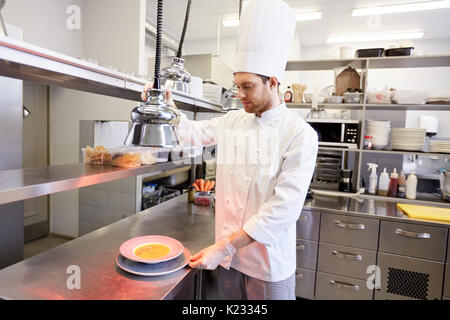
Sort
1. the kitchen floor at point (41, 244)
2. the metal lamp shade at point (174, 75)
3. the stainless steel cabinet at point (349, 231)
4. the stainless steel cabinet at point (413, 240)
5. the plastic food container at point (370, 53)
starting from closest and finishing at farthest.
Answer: the metal lamp shade at point (174, 75), the stainless steel cabinet at point (413, 240), the stainless steel cabinet at point (349, 231), the plastic food container at point (370, 53), the kitchen floor at point (41, 244)

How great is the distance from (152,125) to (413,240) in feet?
7.04

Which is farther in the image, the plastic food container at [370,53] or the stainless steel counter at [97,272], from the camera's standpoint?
the plastic food container at [370,53]

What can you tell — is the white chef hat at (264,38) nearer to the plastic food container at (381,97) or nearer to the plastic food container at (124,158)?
the plastic food container at (124,158)

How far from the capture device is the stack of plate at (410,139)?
250 centimetres

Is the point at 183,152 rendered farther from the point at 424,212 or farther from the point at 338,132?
the point at 424,212

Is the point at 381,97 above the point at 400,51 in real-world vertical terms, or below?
below

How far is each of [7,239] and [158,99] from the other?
1557mm

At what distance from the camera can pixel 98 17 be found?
3.24 meters

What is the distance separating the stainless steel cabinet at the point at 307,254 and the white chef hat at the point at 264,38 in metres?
1.51

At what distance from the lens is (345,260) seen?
2219mm

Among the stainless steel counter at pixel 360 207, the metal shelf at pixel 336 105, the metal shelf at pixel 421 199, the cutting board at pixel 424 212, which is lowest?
the stainless steel counter at pixel 360 207

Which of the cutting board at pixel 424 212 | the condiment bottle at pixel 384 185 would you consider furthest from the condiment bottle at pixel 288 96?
Answer: the cutting board at pixel 424 212

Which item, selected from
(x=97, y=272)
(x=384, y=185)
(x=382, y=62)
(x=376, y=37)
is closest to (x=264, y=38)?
(x=97, y=272)
